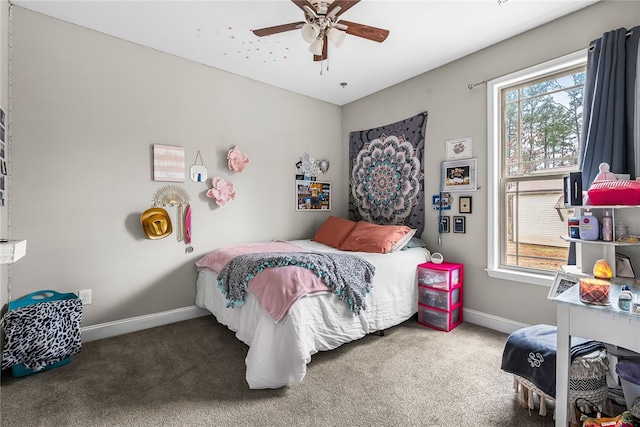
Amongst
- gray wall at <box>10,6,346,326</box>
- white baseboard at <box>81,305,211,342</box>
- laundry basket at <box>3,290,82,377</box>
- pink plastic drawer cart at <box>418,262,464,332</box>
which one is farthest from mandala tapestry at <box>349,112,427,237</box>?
laundry basket at <box>3,290,82,377</box>

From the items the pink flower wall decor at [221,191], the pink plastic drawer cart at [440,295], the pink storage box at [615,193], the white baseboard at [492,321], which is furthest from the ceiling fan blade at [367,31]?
the white baseboard at [492,321]

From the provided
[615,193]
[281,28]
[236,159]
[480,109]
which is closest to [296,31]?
[281,28]

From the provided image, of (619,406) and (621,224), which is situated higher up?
(621,224)

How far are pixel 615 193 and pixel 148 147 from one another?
343 centimetres

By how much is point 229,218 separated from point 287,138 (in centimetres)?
123

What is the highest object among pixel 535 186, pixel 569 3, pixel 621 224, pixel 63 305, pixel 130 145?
pixel 569 3

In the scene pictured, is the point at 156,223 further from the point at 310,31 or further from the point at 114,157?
the point at 310,31

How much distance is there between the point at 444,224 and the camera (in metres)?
3.11

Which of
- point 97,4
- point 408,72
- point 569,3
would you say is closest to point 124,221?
point 97,4

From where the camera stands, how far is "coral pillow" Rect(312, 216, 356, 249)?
339cm

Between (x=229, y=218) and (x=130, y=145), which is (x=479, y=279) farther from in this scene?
(x=130, y=145)

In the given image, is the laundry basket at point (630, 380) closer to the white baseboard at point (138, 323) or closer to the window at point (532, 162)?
the window at point (532, 162)

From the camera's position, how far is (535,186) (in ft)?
8.40

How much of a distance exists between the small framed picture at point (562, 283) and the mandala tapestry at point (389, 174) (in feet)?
4.75
